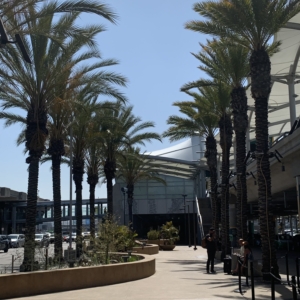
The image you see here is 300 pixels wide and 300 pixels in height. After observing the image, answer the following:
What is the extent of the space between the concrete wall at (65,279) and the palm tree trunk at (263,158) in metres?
4.29

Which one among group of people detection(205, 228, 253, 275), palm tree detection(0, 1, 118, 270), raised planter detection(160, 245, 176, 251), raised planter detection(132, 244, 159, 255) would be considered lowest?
raised planter detection(160, 245, 176, 251)

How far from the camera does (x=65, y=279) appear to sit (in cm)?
1495

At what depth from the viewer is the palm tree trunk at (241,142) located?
23.9 meters

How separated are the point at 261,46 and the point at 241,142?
7655mm

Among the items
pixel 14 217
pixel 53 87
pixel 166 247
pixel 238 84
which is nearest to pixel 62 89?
pixel 53 87

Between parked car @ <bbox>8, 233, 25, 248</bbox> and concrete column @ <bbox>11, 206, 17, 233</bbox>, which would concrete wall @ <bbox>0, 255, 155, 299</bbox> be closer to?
parked car @ <bbox>8, 233, 25, 248</bbox>

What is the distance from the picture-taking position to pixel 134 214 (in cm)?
6481

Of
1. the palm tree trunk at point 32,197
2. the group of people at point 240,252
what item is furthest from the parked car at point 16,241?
the group of people at point 240,252

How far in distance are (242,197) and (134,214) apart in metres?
41.1

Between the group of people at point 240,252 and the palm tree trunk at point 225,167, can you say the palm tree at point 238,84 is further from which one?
the group of people at point 240,252

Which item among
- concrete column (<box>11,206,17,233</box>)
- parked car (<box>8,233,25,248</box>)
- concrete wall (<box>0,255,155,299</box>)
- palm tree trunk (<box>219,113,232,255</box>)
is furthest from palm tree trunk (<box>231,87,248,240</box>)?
concrete column (<box>11,206,17,233</box>)

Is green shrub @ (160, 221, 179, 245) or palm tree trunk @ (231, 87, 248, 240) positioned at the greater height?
palm tree trunk @ (231, 87, 248, 240)

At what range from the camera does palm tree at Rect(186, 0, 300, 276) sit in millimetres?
17016

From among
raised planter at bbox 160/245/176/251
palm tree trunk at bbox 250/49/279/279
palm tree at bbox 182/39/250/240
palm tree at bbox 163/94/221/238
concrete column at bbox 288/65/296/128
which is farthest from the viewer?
raised planter at bbox 160/245/176/251
